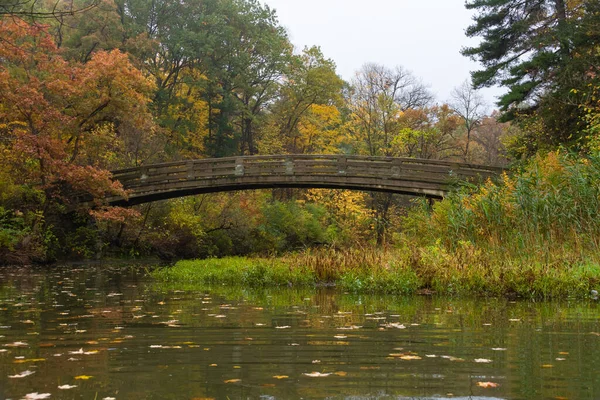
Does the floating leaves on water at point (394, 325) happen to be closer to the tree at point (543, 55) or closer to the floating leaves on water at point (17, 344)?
the floating leaves on water at point (17, 344)

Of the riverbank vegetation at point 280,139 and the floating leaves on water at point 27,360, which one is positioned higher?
the riverbank vegetation at point 280,139

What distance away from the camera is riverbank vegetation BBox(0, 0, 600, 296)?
465 inches

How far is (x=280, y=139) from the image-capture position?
132 feet

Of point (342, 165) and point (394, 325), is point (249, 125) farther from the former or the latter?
point (394, 325)

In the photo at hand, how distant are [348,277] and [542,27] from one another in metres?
16.9

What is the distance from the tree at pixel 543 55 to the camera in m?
19.0

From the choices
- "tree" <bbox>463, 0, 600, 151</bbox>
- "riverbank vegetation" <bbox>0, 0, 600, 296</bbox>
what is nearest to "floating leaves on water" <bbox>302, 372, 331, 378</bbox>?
"riverbank vegetation" <bbox>0, 0, 600, 296</bbox>

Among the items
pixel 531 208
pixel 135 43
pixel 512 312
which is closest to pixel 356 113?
pixel 135 43

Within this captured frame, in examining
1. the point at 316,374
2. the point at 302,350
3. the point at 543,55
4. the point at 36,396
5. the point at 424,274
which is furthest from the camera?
the point at 543,55

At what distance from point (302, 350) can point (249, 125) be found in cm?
3683

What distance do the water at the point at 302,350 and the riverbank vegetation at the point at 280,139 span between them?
3115 mm

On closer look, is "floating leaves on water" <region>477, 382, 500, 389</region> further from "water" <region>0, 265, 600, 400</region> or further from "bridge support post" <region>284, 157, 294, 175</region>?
"bridge support post" <region>284, 157, 294, 175</region>

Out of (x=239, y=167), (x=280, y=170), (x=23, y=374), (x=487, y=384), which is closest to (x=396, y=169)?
(x=280, y=170)

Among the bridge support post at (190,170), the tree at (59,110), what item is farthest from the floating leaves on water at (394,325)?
the bridge support post at (190,170)
